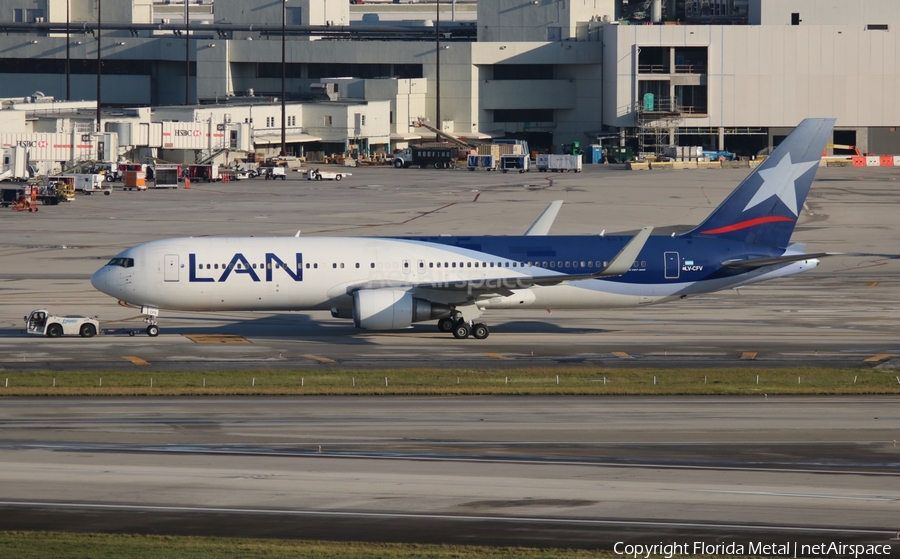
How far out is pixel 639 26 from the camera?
161750 millimetres

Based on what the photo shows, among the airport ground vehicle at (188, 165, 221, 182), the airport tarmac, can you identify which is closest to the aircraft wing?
the airport tarmac

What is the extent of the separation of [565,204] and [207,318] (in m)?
56.4

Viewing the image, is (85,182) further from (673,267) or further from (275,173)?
(673,267)

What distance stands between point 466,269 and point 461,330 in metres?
2.67

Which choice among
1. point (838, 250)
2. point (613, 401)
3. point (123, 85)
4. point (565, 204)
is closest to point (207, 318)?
point (613, 401)

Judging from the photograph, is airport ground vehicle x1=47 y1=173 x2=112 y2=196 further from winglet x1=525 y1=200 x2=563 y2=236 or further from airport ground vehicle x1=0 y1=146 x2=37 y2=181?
winglet x1=525 y1=200 x2=563 y2=236

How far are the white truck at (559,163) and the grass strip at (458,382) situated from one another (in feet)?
345

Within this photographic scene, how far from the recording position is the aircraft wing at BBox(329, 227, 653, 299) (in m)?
49.1

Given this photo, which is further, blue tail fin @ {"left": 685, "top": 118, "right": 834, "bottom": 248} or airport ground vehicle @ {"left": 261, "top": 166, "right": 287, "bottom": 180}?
airport ground vehicle @ {"left": 261, "top": 166, "right": 287, "bottom": 180}

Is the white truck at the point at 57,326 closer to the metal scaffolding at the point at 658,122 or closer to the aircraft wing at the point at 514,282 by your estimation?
the aircraft wing at the point at 514,282

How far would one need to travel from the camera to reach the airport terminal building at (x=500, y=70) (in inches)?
6250

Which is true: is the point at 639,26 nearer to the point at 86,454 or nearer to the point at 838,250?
the point at 838,250

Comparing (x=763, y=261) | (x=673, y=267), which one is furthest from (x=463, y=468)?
(x=763, y=261)

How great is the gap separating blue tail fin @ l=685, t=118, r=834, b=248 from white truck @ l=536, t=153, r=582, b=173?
94.4 m
